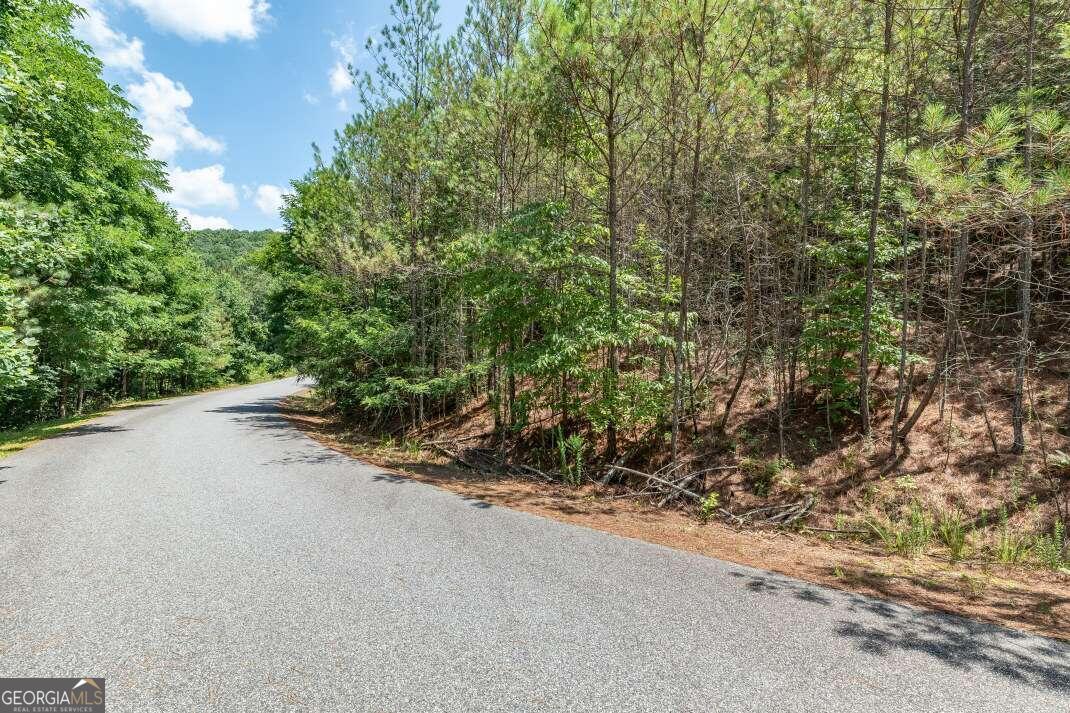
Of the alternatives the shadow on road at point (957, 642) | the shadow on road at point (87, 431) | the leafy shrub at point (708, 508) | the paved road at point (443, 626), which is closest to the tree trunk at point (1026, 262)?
the shadow on road at point (957, 642)

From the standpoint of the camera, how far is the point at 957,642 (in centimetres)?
303

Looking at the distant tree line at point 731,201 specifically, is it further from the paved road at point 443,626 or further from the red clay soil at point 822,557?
the paved road at point 443,626

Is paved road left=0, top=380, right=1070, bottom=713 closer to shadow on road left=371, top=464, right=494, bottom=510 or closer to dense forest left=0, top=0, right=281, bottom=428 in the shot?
shadow on road left=371, top=464, right=494, bottom=510

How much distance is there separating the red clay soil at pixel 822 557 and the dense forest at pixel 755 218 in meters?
1.17

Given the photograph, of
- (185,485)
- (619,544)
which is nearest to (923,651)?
(619,544)

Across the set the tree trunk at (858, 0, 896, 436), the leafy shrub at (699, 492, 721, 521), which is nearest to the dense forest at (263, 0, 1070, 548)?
the tree trunk at (858, 0, 896, 436)

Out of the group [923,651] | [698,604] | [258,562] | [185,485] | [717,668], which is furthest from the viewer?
[185,485]

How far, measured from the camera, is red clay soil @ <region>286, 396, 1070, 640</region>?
3643mm

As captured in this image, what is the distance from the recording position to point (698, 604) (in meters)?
3.49

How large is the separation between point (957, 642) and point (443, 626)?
11.1 feet

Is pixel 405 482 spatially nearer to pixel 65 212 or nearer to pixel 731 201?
pixel 731 201

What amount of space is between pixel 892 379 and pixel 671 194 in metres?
5.21

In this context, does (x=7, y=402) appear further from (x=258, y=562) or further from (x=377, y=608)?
(x=377, y=608)

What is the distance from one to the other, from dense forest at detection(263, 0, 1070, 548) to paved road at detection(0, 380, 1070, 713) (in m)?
3.51
